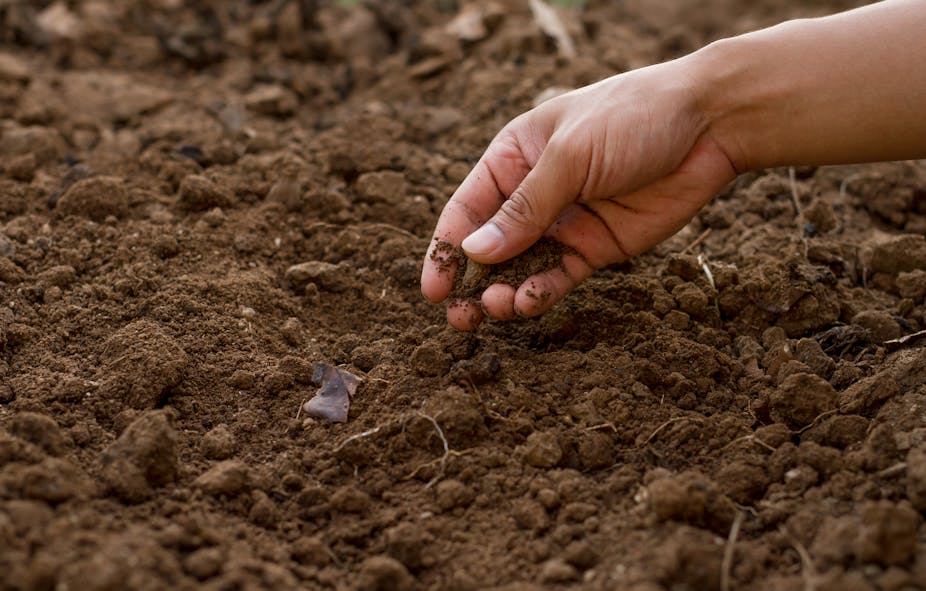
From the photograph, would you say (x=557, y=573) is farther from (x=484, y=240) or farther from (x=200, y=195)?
(x=200, y=195)

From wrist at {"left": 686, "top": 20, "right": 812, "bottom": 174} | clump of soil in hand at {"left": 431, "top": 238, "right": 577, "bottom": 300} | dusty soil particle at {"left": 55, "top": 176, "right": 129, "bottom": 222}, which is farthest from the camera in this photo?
dusty soil particle at {"left": 55, "top": 176, "right": 129, "bottom": 222}

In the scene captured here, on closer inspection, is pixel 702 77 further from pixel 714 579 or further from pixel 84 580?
pixel 84 580

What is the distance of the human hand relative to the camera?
7.41ft

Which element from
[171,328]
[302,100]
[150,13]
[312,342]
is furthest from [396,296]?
[150,13]

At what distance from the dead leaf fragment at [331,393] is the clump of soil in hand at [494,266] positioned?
37 cm

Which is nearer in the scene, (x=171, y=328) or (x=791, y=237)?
(x=171, y=328)

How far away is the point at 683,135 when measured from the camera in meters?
2.34

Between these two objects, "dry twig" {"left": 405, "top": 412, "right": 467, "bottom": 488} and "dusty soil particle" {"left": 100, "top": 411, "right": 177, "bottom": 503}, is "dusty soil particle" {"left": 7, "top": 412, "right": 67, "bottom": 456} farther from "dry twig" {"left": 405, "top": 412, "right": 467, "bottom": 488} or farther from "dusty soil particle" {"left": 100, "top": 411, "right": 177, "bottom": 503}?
"dry twig" {"left": 405, "top": 412, "right": 467, "bottom": 488}

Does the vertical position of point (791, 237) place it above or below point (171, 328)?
below

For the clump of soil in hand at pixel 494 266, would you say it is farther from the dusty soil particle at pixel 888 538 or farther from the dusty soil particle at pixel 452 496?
the dusty soil particle at pixel 888 538

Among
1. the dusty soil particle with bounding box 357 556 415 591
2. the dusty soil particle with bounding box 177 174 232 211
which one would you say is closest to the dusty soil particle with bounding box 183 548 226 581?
the dusty soil particle with bounding box 357 556 415 591

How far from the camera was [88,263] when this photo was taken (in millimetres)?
2719

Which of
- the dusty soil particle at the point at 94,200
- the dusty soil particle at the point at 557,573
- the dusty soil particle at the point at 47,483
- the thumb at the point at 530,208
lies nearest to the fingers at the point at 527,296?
the thumb at the point at 530,208

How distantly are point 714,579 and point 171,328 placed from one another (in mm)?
1555
